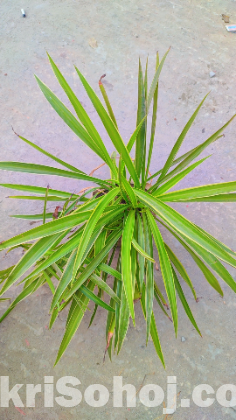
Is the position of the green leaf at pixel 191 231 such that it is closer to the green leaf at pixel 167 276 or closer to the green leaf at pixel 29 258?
the green leaf at pixel 167 276

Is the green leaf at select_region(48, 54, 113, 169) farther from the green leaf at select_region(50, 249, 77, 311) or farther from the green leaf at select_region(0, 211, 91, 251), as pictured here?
the green leaf at select_region(50, 249, 77, 311)

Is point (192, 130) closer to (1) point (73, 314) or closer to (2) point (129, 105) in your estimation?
(2) point (129, 105)

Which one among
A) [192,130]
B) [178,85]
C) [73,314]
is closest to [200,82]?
[178,85]

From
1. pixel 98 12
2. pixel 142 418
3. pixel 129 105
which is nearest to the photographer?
pixel 142 418

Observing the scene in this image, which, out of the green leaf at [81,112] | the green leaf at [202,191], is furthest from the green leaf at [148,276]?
the green leaf at [81,112]

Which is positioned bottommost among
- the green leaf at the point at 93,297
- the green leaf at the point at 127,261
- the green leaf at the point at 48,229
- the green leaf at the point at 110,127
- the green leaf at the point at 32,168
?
the green leaf at the point at 93,297

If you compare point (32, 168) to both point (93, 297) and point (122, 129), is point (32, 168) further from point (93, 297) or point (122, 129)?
point (122, 129)
